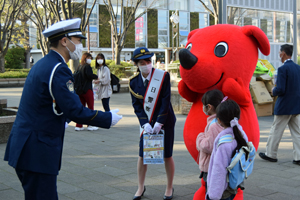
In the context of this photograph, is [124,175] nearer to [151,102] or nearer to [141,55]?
[151,102]

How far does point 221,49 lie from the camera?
414cm

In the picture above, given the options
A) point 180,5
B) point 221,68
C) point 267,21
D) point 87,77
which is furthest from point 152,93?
point 180,5

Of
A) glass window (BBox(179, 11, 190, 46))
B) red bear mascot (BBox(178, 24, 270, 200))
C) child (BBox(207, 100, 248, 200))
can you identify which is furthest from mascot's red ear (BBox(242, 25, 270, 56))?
glass window (BBox(179, 11, 190, 46))

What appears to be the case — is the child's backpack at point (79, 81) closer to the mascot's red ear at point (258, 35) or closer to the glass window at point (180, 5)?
the mascot's red ear at point (258, 35)

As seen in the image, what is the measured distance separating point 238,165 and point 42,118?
1624mm

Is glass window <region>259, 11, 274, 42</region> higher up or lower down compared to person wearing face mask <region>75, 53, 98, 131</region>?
higher up

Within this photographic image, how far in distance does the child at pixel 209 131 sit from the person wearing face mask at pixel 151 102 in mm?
877

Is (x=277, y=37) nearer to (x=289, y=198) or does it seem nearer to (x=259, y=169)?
(x=259, y=169)

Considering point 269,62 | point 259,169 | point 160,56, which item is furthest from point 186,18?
point 259,169

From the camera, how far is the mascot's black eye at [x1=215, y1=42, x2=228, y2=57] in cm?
412

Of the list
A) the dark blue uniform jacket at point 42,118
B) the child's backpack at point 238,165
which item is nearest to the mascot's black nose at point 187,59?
the child's backpack at point 238,165

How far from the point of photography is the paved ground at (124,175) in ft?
15.5

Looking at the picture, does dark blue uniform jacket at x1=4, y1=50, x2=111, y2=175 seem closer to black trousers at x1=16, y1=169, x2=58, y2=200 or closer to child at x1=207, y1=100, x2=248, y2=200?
black trousers at x1=16, y1=169, x2=58, y2=200

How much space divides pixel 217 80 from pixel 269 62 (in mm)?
8675
